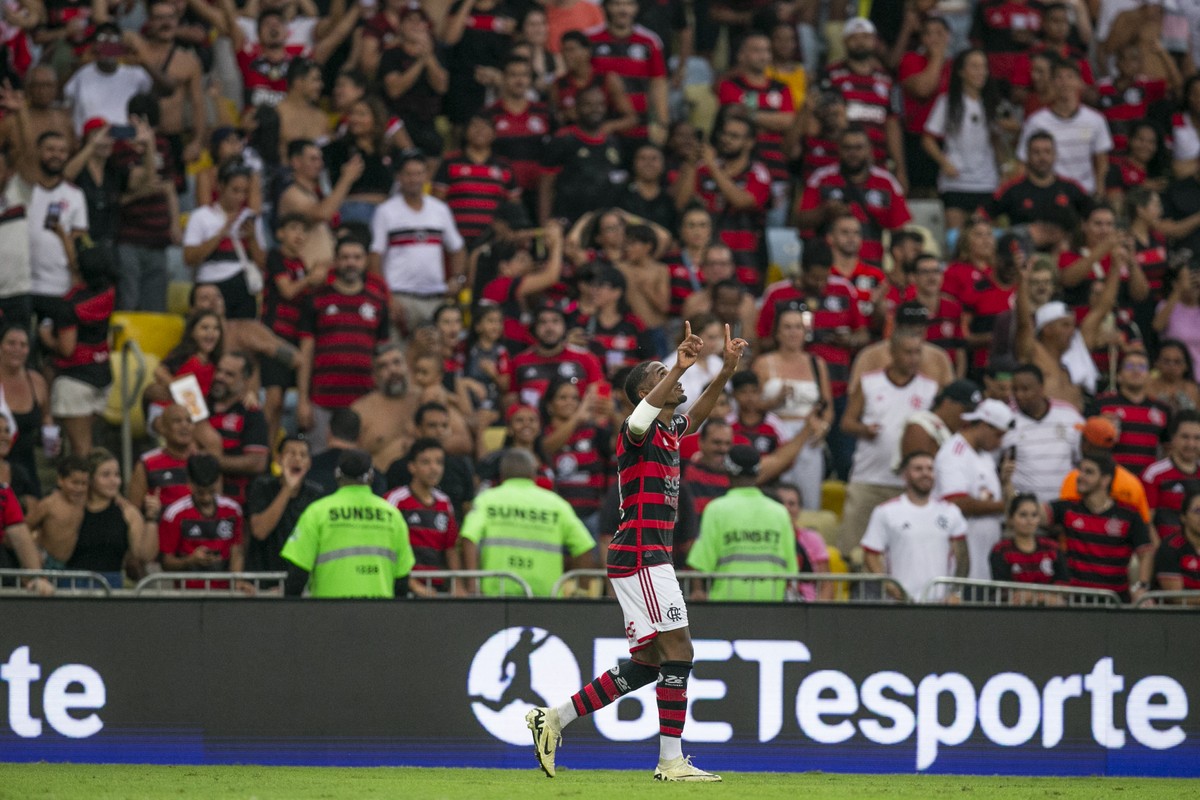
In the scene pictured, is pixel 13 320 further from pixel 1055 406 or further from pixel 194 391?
pixel 1055 406

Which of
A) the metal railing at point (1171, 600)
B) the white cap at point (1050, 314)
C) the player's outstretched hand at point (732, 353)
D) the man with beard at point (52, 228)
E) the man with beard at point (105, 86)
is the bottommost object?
the metal railing at point (1171, 600)

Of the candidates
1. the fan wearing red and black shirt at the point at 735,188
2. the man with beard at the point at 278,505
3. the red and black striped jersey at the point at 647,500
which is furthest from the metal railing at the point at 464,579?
the fan wearing red and black shirt at the point at 735,188

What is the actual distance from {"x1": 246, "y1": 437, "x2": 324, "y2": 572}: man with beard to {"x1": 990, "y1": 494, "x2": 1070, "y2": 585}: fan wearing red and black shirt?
16.7 feet

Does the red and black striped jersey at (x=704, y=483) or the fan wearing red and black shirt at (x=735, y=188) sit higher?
the fan wearing red and black shirt at (x=735, y=188)

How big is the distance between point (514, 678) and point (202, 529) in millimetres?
2856

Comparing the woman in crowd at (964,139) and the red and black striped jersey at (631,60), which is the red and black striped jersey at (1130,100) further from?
the red and black striped jersey at (631,60)

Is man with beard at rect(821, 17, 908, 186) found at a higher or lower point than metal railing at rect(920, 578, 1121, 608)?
higher

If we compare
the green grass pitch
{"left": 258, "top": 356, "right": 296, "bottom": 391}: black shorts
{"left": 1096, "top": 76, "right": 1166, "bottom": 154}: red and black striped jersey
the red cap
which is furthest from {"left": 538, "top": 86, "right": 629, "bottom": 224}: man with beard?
the green grass pitch

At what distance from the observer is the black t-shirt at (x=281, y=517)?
13133 mm

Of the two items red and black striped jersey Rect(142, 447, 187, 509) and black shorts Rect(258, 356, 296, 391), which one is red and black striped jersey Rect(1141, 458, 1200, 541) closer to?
black shorts Rect(258, 356, 296, 391)

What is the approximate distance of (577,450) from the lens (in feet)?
47.7

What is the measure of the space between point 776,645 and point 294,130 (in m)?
8.17

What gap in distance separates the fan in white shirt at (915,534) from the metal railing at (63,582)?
18.3 ft

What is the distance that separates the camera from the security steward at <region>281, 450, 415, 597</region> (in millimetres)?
11914
